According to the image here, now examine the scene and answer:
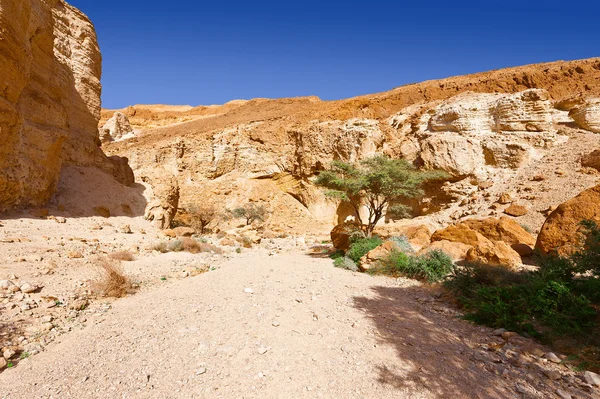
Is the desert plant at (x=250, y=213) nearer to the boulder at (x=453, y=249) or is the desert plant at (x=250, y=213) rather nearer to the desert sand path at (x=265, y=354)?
the boulder at (x=453, y=249)

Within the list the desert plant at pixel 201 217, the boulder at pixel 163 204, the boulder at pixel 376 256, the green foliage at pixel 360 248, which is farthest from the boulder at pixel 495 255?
the desert plant at pixel 201 217

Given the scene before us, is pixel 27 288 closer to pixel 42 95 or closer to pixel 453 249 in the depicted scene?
pixel 453 249

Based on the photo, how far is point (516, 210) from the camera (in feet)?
41.0

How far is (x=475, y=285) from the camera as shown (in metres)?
4.90

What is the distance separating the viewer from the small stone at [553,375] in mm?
2562

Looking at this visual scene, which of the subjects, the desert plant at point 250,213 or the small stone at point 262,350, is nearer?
the small stone at point 262,350

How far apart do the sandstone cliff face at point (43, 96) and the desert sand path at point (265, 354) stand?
297 inches

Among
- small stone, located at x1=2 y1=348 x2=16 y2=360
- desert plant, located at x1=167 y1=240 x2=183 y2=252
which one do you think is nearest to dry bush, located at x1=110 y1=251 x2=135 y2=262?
desert plant, located at x1=167 y1=240 x2=183 y2=252

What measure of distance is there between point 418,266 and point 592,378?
3944 mm

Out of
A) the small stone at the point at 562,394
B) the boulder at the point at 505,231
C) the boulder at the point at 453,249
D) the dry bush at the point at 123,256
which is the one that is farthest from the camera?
the boulder at the point at 505,231

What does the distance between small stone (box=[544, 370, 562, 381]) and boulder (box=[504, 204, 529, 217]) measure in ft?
39.9

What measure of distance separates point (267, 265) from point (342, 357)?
4.79 m

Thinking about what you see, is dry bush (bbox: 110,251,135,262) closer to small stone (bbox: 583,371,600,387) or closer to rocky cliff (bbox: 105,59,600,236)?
small stone (bbox: 583,371,600,387)

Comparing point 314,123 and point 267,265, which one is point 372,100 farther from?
point 267,265
